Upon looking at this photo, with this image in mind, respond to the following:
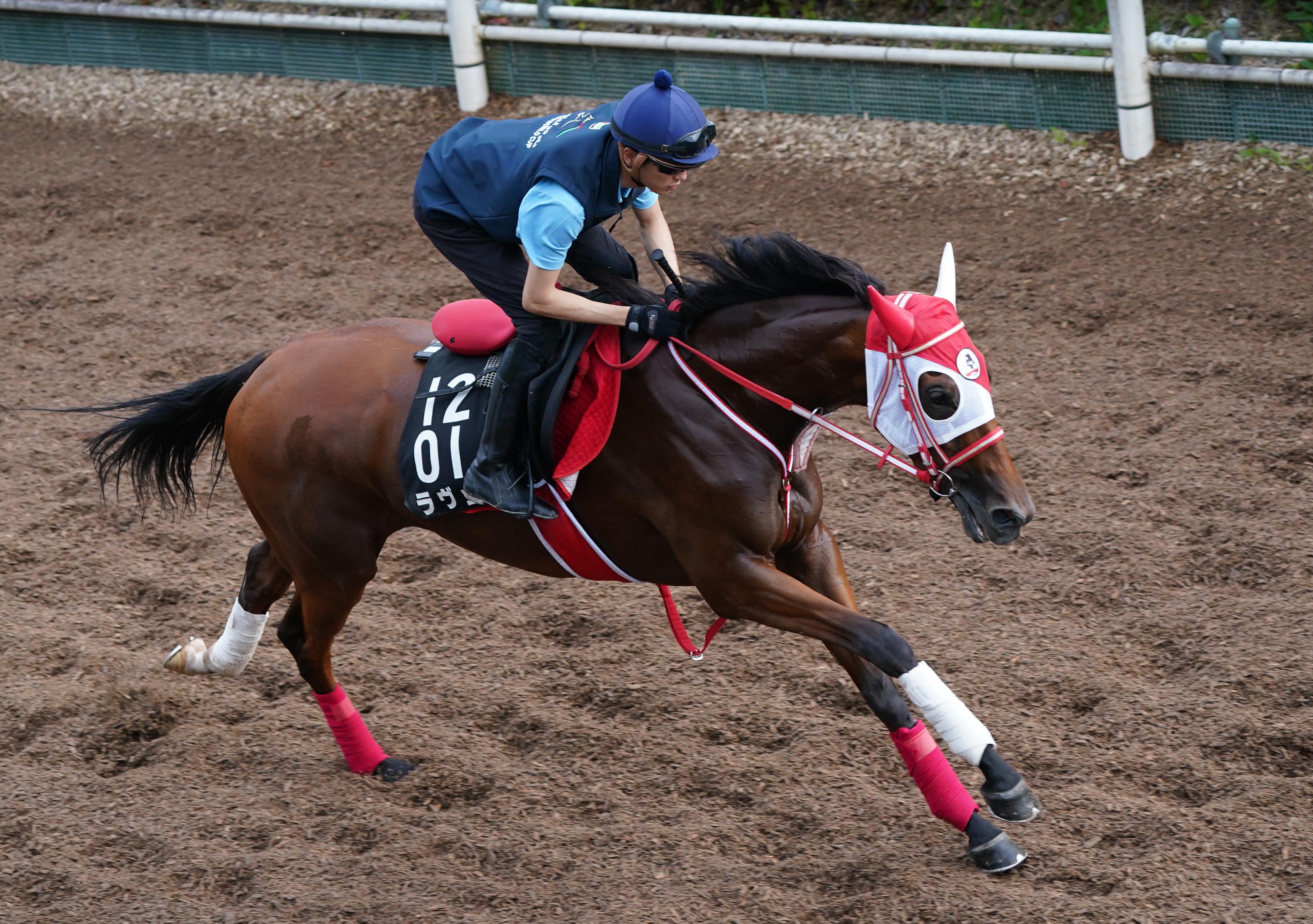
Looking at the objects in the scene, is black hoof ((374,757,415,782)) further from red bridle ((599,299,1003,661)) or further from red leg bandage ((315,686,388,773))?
red bridle ((599,299,1003,661))

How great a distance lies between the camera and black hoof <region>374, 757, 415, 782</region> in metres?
4.44

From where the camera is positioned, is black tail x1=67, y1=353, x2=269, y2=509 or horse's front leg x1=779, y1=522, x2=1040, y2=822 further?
black tail x1=67, y1=353, x2=269, y2=509

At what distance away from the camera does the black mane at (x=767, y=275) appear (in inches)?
140

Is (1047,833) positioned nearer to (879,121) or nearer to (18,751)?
(18,751)

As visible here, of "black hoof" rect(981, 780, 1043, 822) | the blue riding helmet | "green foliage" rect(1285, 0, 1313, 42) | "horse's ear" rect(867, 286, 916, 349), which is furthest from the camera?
"green foliage" rect(1285, 0, 1313, 42)

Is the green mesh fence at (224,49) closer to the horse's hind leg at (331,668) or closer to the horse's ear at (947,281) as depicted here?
the horse's hind leg at (331,668)

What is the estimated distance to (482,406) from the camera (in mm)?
4008

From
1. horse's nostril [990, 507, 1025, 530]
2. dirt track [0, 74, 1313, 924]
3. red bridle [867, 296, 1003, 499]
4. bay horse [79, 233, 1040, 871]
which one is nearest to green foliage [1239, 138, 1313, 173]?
dirt track [0, 74, 1313, 924]

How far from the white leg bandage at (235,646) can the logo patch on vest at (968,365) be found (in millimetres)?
2703

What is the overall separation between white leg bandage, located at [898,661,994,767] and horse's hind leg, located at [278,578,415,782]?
1.88 metres

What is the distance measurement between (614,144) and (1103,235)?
15.0 feet

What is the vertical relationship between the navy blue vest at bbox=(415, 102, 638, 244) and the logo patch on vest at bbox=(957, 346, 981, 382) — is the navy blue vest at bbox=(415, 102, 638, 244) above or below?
above

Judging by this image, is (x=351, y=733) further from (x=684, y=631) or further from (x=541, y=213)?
(x=541, y=213)

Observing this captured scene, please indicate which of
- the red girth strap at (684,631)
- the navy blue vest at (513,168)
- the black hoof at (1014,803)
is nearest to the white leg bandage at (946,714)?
the black hoof at (1014,803)
